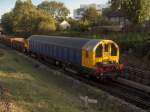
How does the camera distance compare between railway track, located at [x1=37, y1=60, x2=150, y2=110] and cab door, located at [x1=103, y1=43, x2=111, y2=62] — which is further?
cab door, located at [x1=103, y1=43, x2=111, y2=62]

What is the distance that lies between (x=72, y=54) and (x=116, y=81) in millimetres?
4713

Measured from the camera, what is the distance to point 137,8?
43.1 metres

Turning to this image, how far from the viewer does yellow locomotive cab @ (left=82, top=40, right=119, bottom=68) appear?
24328 mm

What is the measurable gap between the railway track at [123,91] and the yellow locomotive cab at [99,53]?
1422 millimetres

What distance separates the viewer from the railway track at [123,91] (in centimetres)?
1865

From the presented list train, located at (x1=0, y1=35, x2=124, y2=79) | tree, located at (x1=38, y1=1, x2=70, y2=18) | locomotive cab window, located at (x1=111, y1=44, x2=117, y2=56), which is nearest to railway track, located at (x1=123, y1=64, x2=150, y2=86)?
train, located at (x1=0, y1=35, x2=124, y2=79)

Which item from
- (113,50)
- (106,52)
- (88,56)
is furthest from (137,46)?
(88,56)

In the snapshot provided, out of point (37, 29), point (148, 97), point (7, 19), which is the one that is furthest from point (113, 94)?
point (7, 19)

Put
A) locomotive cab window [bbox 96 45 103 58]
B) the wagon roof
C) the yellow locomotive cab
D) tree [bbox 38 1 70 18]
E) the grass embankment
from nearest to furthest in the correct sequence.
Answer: the grass embankment → the yellow locomotive cab → locomotive cab window [bbox 96 45 103 58] → the wagon roof → tree [bbox 38 1 70 18]

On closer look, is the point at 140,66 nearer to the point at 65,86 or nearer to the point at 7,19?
the point at 65,86

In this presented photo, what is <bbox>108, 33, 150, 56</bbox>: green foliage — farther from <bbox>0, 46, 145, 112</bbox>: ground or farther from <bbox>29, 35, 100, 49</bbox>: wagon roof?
<bbox>0, 46, 145, 112</bbox>: ground

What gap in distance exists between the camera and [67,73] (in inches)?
1150

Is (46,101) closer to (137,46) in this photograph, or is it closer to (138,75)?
(138,75)

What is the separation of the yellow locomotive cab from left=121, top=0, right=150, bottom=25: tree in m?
18.7
